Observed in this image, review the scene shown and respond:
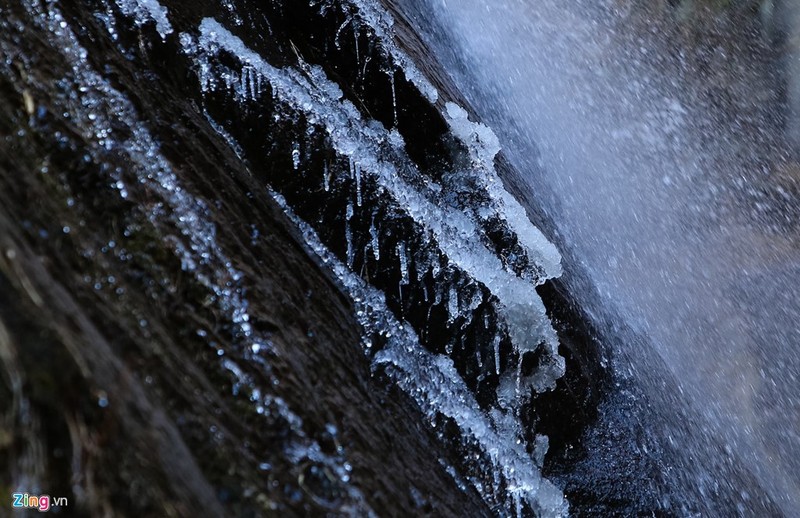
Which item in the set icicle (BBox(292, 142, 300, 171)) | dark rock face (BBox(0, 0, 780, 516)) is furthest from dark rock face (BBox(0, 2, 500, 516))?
icicle (BBox(292, 142, 300, 171))

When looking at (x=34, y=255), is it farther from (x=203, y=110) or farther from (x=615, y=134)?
(x=615, y=134)

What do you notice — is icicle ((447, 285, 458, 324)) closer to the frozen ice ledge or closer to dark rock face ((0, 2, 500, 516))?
the frozen ice ledge

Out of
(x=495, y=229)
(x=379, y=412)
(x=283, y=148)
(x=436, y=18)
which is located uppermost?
(x=436, y=18)

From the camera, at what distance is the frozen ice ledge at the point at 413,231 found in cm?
220

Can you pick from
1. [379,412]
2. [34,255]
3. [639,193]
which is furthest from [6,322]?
[639,193]

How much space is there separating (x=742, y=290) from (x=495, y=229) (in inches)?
95.2

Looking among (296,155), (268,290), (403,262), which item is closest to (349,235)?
(403,262)

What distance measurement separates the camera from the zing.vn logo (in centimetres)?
107

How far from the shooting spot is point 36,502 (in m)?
1.08

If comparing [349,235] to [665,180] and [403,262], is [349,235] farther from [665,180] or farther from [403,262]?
[665,180]

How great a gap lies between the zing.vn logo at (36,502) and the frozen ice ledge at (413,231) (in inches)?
42.5

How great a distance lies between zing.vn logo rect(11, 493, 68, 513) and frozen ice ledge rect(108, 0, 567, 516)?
3.54 feet

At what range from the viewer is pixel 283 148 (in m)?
2.32

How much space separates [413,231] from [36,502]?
57.7 inches
